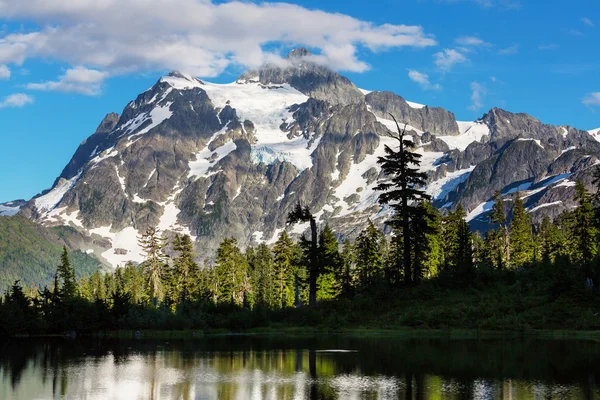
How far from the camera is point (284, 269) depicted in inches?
5153

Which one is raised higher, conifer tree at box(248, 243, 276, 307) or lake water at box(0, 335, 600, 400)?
conifer tree at box(248, 243, 276, 307)

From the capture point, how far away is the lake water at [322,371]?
1225 inches

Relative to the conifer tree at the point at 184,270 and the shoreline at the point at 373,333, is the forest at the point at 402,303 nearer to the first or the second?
the shoreline at the point at 373,333

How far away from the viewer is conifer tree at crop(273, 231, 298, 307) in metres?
122

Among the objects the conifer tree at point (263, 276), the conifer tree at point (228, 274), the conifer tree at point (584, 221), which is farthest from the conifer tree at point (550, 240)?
the conifer tree at point (228, 274)

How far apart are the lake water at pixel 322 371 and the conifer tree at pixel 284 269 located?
68.0 meters

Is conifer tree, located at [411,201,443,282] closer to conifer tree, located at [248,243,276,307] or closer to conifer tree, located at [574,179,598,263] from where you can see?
conifer tree, located at [574,179,598,263]

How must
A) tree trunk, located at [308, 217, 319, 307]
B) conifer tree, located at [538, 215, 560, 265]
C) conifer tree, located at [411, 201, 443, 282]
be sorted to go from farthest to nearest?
conifer tree, located at [538, 215, 560, 265] → tree trunk, located at [308, 217, 319, 307] → conifer tree, located at [411, 201, 443, 282]

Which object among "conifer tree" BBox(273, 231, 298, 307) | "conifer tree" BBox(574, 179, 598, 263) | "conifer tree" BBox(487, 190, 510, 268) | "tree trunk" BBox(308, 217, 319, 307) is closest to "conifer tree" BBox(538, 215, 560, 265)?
"conifer tree" BBox(487, 190, 510, 268)

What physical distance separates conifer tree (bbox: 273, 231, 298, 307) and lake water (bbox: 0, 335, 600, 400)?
68.0m

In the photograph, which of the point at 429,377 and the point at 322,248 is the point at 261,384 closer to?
the point at 429,377

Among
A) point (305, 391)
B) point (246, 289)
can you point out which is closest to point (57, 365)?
point (305, 391)

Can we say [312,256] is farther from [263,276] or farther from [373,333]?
[263,276]

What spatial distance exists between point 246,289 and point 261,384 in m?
97.6
